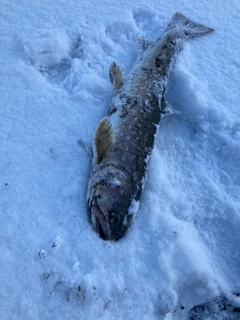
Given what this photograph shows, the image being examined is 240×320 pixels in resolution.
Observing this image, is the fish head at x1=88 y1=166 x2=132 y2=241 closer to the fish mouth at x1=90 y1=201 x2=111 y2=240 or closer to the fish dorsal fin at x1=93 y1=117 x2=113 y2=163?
the fish mouth at x1=90 y1=201 x2=111 y2=240

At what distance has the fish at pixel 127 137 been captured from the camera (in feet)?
8.82

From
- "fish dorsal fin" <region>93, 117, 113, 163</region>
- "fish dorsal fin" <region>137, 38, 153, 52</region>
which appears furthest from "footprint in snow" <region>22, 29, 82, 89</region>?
"fish dorsal fin" <region>93, 117, 113, 163</region>

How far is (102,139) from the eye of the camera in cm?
304

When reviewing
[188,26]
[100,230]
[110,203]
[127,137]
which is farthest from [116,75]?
[100,230]

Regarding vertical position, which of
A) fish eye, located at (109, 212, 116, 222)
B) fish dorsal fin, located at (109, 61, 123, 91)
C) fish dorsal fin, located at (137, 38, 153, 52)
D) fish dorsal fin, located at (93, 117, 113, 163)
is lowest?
fish eye, located at (109, 212, 116, 222)

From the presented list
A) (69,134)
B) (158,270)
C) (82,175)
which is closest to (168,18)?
(69,134)

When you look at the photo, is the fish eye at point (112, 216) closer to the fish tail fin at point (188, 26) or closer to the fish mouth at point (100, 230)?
the fish mouth at point (100, 230)

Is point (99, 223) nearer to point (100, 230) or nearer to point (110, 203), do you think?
point (100, 230)

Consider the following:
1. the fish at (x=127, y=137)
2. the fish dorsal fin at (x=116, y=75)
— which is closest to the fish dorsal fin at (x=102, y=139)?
the fish at (x=127, y=137)

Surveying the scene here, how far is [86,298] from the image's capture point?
2328mm

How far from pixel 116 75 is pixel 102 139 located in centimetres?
105

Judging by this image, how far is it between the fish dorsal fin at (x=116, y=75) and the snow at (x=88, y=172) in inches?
4.5

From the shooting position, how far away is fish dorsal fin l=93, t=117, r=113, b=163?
296cm

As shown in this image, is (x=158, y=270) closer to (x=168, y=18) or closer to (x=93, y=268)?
(x=93, y=268)
